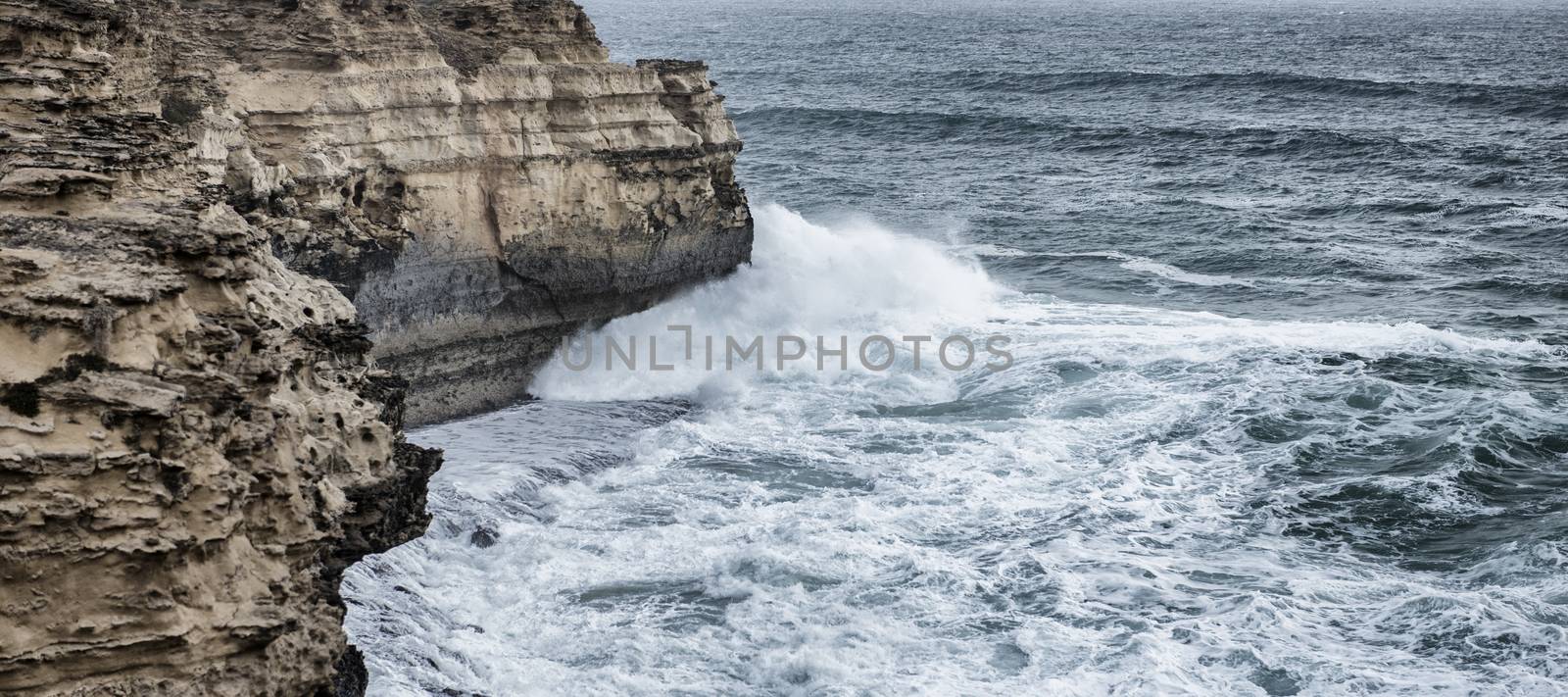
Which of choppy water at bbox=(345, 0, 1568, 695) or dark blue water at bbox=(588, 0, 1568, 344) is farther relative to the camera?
dark blue water at bbox=(588, 0, 1568, 344)

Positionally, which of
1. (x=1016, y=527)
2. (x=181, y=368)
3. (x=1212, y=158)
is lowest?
(x=1016, y=527)

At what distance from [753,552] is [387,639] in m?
4.02

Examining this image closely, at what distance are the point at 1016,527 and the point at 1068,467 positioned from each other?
2345mm

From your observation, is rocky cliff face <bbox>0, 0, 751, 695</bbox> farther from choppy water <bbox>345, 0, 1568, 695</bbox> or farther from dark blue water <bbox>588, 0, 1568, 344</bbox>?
dark blue water <bbox>588, 0, 1568, 344</bbox>

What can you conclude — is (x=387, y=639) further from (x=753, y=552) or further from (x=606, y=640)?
(x=753, y=552)

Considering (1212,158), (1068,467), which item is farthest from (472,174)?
(1212,158)

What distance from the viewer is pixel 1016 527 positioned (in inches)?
697

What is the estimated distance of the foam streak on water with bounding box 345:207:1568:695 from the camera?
14344 mm

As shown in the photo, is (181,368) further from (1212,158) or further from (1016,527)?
(1212,158)

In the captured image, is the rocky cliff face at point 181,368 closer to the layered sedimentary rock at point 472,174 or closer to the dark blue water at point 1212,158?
the layered sedimentary rock at point 472,174

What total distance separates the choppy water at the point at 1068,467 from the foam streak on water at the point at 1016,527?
0.16ft

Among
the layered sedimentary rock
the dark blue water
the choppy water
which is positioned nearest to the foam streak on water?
the choppy water

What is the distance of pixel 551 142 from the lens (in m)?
22.6

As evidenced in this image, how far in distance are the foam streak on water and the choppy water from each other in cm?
5
